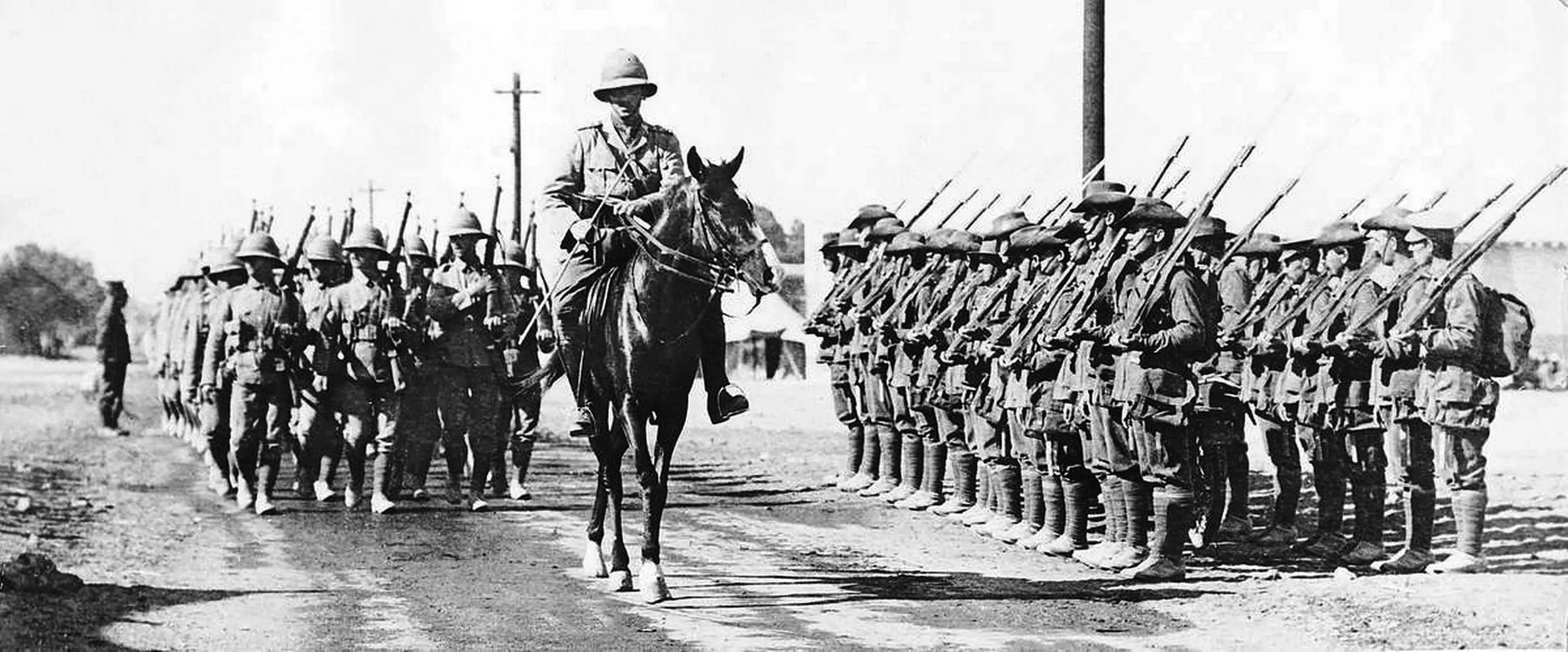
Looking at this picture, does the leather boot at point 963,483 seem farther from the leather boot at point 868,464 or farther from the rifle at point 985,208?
the rifle at point 985,208

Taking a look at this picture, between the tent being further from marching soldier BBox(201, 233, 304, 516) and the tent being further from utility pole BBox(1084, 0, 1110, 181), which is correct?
marching soldier BBox(201, 233, 304, 516)

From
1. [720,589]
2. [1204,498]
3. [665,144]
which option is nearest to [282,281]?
[665,144]

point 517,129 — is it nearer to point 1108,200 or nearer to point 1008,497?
point 1108,200

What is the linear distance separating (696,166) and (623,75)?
1305 millimetres

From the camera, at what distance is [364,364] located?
42.7 feet

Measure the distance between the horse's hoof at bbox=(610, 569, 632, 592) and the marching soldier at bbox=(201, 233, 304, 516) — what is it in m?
4.04

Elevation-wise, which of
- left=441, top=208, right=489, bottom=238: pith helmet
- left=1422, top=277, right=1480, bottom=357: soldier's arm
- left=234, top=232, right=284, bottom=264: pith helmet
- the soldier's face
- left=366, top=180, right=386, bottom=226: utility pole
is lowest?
left=1422, top=277, right=1480, bottom=357: soldier's arm

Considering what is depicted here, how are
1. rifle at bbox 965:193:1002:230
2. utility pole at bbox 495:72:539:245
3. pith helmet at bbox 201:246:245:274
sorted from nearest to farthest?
utility pole at bbox 495:72:539:245, pith helmet at bbox 201:246:245:274, rifle at bbox 965:193:1002:230

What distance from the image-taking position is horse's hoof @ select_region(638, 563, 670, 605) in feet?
29.9

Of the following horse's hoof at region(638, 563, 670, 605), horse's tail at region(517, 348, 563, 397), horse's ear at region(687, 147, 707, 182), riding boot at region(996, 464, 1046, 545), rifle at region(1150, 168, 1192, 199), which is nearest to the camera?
horse's ear at region(687, 147, 707, 182)

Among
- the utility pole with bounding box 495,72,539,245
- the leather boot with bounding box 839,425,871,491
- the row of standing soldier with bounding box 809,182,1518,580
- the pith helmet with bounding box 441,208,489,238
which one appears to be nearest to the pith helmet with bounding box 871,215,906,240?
the row of standing soldier with bounding box 809,182,1518,580

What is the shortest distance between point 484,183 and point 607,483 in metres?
3.05

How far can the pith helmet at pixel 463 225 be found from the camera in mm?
12847

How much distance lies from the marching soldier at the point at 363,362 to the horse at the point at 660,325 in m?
3.61
